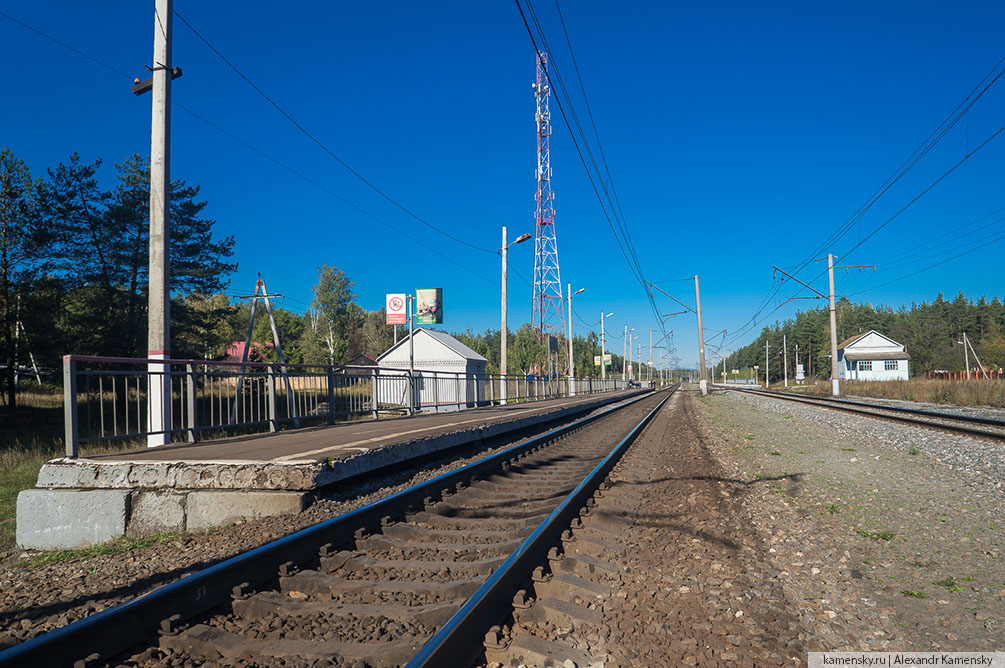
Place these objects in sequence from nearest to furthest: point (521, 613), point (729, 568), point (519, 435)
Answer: point (521, 613) < point (729, 568) < point (519, 435)

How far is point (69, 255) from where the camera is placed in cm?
2427

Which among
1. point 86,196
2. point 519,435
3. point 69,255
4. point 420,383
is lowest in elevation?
point 519,435

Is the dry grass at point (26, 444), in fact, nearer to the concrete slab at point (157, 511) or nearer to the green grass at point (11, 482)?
the green grass at point (11, 482)

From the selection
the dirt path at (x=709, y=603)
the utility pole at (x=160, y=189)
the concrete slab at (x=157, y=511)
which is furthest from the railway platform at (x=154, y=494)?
the dirt path at (x=709, y=603)

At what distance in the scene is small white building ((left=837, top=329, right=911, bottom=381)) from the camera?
281ft

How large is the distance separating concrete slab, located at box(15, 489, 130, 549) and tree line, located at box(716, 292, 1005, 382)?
101826 millimetres

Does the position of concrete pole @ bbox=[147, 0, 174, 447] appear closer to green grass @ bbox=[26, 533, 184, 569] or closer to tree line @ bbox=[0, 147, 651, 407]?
green grass @ bbox=[26, 533, 184, 569]

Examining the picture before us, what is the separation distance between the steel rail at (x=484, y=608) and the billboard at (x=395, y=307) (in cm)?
2625

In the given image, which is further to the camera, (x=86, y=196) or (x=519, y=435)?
(x=86, y=196)

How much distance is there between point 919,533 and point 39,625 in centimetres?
669

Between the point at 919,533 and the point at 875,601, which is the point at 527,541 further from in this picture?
the point at 919,533

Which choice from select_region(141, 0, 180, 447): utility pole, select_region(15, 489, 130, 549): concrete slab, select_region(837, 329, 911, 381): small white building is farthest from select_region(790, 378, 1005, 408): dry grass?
select_region(837, 329, 911, 381): small white building

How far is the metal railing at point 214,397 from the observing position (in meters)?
7.25

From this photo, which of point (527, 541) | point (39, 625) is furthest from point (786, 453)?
point (39, 625)
